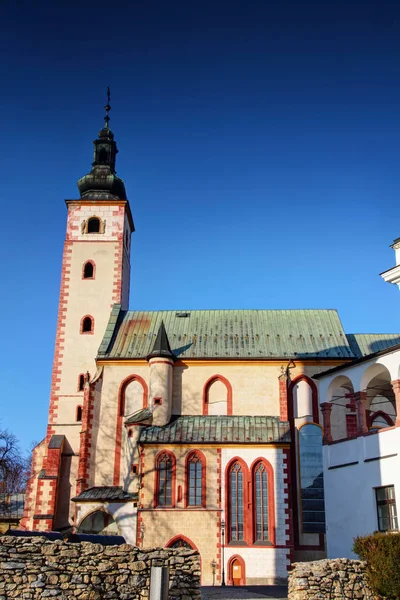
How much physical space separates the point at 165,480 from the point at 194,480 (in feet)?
5.38

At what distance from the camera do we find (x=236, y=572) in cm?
3403

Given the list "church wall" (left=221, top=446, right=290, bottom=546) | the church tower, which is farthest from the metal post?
the church tower

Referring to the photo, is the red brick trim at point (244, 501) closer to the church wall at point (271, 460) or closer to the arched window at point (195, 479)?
the church wall at point (271, 460)

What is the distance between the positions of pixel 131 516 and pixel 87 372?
10414 millimetres

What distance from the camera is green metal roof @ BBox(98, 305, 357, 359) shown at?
42344 mm

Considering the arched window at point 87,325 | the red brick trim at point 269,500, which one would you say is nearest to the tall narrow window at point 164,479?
the red brick trim at point 269,500

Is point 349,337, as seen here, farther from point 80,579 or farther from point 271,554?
point 80,579

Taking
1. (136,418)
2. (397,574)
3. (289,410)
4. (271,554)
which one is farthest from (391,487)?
(136,418)

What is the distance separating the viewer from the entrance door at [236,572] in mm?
33781

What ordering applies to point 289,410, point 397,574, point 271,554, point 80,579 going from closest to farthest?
point 80,579 → point 397,574 → point 271,554 → point 289,410

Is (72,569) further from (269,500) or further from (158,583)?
(269,500)

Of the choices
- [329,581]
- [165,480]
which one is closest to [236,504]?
[165,480]

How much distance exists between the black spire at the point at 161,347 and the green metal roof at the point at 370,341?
1222 cm

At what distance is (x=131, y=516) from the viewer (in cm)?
3622
